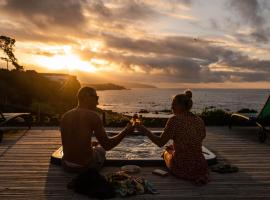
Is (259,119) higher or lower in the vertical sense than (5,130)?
higher

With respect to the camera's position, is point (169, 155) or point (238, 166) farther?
point (238, 166)

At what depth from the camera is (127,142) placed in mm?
10047

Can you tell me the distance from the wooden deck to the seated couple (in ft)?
0.91

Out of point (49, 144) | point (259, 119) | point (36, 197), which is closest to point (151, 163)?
point (36, 197)

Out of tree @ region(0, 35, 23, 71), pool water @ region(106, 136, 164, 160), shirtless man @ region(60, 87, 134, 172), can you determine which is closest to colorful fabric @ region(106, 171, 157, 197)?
shirtless man @ region(60, 87, 134, 172)

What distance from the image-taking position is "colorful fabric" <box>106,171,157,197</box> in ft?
17.8

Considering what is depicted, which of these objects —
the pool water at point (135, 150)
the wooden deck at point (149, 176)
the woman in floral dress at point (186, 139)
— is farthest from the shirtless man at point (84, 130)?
the pool water at point (135, 150)

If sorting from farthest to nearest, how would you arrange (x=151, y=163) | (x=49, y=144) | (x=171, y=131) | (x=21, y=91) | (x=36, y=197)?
1. (x=21, y=91)
2. (x=49, y=144)
3. (x=151, y=163)
4. (x=171, y=131)
5. (x=36, y=197)

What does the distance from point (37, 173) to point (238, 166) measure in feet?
12.7

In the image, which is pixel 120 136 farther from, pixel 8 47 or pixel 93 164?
pixel 8 47

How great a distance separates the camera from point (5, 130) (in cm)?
Result: 1189

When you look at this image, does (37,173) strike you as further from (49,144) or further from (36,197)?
(49,144)

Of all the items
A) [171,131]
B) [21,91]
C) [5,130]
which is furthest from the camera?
[21,91]

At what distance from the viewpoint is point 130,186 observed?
5547 mm
